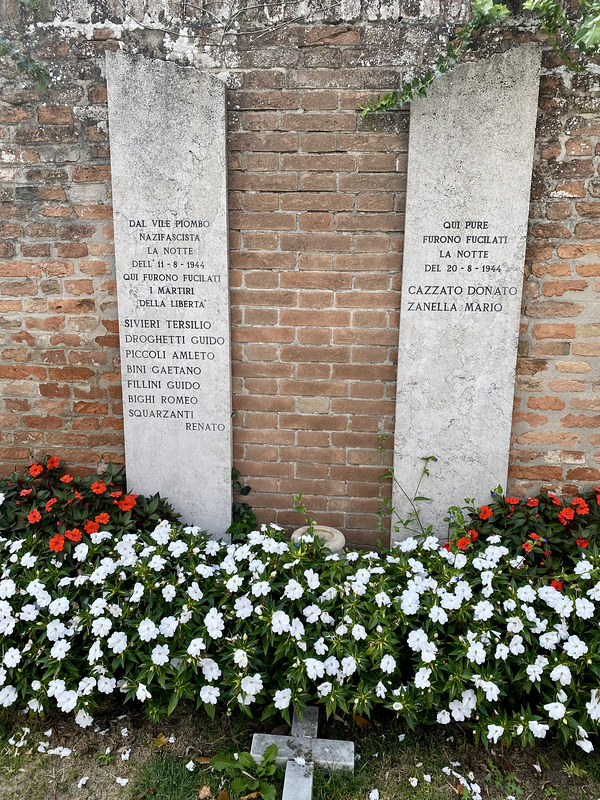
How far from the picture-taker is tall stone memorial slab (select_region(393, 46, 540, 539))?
97.3 inches

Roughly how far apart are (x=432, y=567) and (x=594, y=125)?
6.78 ft

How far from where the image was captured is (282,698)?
2057 millimetres

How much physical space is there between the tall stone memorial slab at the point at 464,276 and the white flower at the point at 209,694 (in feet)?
3.99

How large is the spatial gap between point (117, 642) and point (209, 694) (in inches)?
16.3

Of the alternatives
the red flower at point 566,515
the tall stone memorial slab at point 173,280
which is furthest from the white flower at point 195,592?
the red flower at point 566,515

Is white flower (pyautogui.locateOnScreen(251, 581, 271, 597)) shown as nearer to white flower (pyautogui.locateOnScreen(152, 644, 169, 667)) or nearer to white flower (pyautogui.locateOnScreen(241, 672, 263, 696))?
white flower (pyautogui.locateOnScreen(241, 672, 263, 696))

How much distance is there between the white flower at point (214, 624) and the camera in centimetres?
217

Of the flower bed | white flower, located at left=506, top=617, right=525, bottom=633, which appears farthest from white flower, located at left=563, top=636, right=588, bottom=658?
white flower, located at left=506, top=617, right=525, bottom=633

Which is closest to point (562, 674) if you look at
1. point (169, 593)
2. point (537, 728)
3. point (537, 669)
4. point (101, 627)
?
point (537, 669)

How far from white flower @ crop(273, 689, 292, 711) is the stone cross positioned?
12 centimetres

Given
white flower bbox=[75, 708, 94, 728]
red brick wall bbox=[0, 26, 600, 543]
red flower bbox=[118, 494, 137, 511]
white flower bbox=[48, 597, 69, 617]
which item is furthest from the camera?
red flower bbox=[118, 494, 137, 511]

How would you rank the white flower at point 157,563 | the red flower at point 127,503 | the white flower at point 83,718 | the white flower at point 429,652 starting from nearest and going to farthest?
1. the white flower at point 429,652
2. the white flower at point 83,718
3. the white flower at point 157,563
4. the red flower at point 127,503

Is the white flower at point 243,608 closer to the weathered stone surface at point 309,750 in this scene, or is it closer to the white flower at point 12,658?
the weathered stone surface at point 309,750

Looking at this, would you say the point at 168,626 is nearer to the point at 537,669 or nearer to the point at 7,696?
the point at 7,696
